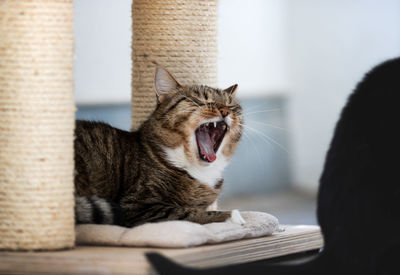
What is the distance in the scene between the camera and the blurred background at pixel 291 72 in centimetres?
498

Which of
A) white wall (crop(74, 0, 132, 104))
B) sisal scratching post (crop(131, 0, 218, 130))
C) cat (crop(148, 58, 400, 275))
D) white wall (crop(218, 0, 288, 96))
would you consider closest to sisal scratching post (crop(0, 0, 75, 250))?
cat (crop(148, 58, 400, 275))

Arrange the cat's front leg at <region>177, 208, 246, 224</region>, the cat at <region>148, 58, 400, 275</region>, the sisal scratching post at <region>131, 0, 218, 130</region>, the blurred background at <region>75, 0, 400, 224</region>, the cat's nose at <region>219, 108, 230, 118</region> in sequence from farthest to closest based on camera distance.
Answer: the blurred background at <region>75, 0, 400, 224</region>
the sisal scratching post at <region>131, 0, 218, 130</region>
the cat's nose at <region>219, 108, 230, 118</region>
the cat's front leg at <region>177, 208, 246, 224</region>
the cat at <region>148, 58, 400, 275</region>

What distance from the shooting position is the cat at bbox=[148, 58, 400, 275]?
1408mm

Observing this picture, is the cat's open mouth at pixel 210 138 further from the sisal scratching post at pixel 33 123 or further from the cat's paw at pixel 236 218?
the sisal scratching post at pixel 33 123

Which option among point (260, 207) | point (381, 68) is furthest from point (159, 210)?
point (260, 207)

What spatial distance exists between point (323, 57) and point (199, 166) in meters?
3.78

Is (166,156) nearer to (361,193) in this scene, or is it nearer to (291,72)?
(361,193)

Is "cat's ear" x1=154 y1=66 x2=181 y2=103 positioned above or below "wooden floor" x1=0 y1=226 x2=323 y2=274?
above

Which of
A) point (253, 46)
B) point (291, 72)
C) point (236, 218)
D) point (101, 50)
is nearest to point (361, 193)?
point (236, 218)

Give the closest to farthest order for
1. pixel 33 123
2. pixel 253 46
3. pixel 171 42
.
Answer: pixel 33 123 → pixel 171 42 → pixel 253 46

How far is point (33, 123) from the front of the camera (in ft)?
5.18

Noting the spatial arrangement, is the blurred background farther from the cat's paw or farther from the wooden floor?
the wooden floor

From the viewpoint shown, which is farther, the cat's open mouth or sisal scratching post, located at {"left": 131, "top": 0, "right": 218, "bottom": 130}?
sisal scratching post, located at {"left": 131, "top": 0, "right": 218, "bottom": 130}

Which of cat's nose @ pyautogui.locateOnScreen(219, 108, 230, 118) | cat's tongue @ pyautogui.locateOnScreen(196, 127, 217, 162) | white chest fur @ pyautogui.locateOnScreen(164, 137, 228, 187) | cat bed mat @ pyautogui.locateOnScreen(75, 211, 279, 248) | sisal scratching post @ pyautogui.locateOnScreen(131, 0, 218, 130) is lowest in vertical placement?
cat bed mat @ pyautogui.locateOnScreen(75, 211, 279, 248)
